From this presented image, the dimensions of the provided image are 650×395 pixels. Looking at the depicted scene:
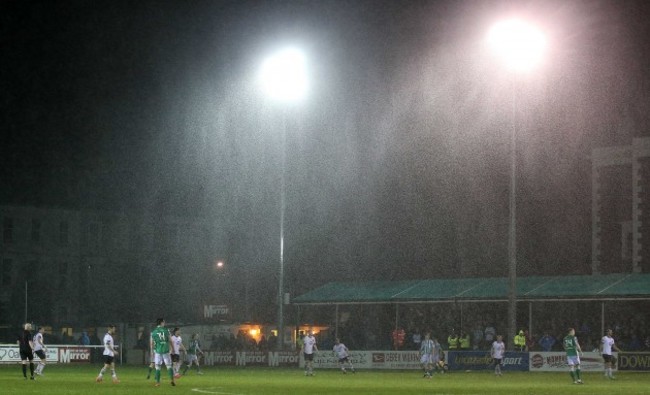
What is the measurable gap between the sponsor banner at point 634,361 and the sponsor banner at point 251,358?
59.0 feet

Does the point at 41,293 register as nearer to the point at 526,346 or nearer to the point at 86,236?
the point at 86,236

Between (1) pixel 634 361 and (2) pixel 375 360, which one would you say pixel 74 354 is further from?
(1) pixel 634 361

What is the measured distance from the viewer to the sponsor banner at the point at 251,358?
2452 inches

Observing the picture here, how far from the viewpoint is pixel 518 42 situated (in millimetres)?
48375

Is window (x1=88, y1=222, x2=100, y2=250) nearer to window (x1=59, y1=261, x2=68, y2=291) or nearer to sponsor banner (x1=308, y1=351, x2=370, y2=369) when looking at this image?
window (x1=59, y1=261, x2=68, y2=291)

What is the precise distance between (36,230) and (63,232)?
10.0 ft

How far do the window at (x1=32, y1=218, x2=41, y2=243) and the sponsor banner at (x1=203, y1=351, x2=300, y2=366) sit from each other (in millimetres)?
49148

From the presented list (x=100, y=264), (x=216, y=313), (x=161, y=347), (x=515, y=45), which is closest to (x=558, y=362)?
(x=515, y=45)

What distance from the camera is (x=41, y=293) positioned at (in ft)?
353

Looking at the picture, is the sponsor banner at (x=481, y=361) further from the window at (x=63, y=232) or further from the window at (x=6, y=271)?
the window at (x=63, y=232)

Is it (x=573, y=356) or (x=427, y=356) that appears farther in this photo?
(x=427, y=356)

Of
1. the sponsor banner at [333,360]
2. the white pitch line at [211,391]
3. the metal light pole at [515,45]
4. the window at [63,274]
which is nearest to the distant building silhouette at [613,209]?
the sponsor banner at [333,360]

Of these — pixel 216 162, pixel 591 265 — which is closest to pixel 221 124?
pixel 216 162

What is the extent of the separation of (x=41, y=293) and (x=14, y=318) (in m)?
5.42
